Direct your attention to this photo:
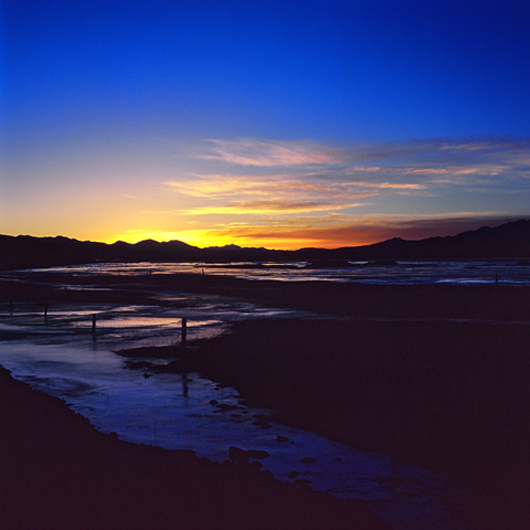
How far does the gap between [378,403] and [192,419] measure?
14.0ft

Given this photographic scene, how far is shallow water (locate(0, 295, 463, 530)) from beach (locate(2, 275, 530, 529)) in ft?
1.33

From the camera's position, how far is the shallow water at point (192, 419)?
22.9 ft

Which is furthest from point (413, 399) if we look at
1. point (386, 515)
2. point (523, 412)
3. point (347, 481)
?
point (386, 515)

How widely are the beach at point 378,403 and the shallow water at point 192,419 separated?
41 centimetres

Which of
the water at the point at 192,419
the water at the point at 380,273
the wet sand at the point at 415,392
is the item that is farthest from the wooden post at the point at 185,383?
the water at the point at 380,273

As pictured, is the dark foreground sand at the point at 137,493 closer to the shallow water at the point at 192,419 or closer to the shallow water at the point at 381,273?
the shallow water at the point at 192,419

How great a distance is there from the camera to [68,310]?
3048cm

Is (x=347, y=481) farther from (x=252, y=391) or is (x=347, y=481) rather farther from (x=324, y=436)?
(x=252, y=391)

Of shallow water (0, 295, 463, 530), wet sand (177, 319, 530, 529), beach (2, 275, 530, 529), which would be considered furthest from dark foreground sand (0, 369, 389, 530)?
wet sand (177, 319, 530, 529)

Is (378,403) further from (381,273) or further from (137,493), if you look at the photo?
(381,273)

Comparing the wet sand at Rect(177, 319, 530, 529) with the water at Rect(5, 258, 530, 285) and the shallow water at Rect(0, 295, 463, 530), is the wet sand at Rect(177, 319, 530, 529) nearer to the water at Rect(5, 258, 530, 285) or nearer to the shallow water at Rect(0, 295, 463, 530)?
the shallow water at Rect(0, 295, 463, 530)

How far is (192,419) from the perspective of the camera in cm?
999

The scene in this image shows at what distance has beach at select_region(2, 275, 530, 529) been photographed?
264 inches

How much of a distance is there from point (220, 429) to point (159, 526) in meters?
3.44
